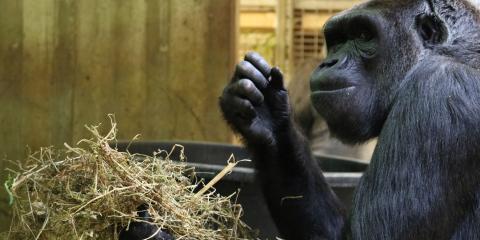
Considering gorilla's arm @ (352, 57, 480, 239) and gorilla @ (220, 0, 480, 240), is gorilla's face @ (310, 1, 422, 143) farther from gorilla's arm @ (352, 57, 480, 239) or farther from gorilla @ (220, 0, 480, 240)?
gorilla's arm @ (352, 57, 480, 239)

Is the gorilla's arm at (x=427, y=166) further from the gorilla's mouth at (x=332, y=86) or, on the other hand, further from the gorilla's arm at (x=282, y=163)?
the gorilla's arm at (x=282, y=163)

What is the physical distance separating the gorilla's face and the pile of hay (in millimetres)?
599

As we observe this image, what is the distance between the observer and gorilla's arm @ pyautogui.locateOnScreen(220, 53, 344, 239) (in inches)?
138

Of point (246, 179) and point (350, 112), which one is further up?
point (350, 112)

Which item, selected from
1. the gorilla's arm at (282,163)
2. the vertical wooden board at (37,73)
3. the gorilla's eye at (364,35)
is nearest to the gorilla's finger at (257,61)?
the gorilla's arm at (282,163)

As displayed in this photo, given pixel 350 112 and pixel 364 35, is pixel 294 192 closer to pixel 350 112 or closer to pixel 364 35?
pixel 350 112

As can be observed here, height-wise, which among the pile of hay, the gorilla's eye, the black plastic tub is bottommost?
the black plastic tub

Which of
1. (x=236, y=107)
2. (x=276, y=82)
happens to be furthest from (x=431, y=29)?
(x=236, y=107)

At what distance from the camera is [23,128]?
5336 millimetres

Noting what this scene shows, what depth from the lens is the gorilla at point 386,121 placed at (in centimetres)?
291

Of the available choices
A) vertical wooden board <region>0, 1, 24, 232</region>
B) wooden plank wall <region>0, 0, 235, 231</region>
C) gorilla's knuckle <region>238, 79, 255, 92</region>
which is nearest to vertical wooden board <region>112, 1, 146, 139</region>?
wooden plank wall <region>0, 0, 235, 231</region>

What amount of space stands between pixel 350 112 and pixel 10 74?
104 inches

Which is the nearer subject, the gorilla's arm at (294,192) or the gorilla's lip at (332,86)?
the gorilla's lip at (332,86)

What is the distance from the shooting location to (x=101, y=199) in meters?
2.98
